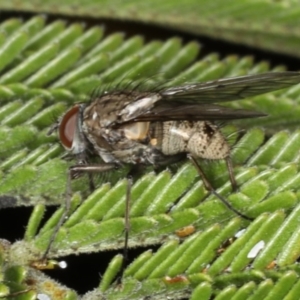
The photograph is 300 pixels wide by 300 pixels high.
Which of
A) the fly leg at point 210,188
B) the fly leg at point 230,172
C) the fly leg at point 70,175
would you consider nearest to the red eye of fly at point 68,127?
the fly leg at point 70,175

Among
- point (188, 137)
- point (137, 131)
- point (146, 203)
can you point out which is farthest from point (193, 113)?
point (146, 203)

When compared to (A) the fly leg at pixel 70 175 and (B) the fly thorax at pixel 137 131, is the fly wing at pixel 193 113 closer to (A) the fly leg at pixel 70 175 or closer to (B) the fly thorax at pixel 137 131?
(B) the fly thorax at pixel 137 131

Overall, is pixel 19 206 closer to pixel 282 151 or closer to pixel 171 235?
pixel 171 235

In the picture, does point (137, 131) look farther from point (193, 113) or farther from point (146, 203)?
point (146, 203)

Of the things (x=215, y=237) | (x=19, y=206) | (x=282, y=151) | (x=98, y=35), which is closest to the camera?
(x=215, y=237)

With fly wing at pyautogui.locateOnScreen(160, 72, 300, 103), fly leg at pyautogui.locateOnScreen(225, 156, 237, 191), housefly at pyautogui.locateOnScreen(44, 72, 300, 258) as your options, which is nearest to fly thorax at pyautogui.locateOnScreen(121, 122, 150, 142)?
housefly at pyautogui.locateOnScreen(44, 72, 300, 258)

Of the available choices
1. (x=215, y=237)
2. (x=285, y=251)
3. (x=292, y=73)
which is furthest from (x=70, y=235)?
(x=292, y=73)

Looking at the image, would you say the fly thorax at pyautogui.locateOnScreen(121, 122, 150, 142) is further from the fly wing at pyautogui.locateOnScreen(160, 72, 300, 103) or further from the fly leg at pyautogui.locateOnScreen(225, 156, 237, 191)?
the fly leg at pyautogui.locateOnScreen(225, 156, 237, 191)
